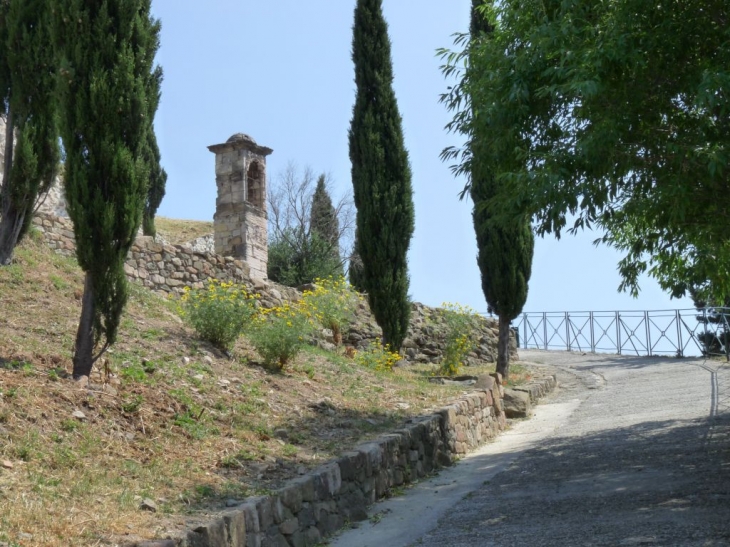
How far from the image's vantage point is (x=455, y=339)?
56.9ft

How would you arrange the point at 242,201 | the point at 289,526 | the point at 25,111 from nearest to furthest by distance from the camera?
the point at 289,526 → the point at 25,111 → the point at 242,201

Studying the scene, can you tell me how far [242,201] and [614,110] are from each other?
1263 centimetres

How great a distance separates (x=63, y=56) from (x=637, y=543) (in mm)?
6802

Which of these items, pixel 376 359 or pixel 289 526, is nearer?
pixel 289 526

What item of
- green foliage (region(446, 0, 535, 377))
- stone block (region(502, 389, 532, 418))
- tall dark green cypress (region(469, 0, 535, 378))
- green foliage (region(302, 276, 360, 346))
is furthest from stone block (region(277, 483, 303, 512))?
tall dark green cypress (region(469, 0, 535, 378))

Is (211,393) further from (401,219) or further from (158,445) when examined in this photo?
(401,219)

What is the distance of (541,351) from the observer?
2686 centimetres

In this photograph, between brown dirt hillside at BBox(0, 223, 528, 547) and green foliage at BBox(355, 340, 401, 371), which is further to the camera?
green foliage at BBox(355, 340, 401, 371)

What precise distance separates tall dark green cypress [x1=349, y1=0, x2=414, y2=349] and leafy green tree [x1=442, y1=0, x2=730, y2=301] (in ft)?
22.4

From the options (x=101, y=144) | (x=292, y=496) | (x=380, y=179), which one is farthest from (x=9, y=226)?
(x=380, y=179)

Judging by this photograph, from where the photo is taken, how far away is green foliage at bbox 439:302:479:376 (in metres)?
17.1

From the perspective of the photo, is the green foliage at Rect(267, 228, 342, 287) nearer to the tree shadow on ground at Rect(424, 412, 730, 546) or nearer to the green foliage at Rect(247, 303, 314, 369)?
the green foliage at Rect(247, 303, 314, 369)

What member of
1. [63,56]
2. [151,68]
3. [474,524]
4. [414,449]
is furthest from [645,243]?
[63,56]

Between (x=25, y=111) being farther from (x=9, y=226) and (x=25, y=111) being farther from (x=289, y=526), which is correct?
(x=289, y=526)
